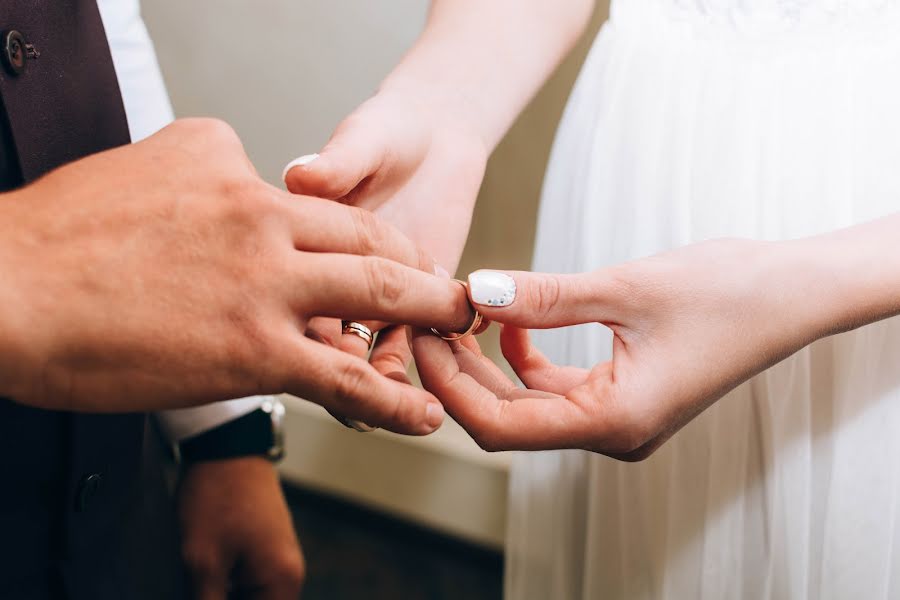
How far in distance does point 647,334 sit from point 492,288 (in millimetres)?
124

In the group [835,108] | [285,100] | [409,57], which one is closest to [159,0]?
[285,100]

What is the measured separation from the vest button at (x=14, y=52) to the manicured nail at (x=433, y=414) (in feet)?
1.20

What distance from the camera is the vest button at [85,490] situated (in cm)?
57

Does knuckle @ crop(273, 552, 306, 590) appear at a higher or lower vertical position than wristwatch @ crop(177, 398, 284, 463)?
lower

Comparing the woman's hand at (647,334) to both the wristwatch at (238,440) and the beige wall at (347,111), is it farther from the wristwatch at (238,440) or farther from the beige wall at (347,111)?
the beige wall at (347,111)

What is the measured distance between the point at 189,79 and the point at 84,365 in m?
1.12

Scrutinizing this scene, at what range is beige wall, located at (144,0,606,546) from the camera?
3.93 ft

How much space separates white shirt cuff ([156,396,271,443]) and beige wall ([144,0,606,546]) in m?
0.57

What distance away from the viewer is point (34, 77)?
54cm

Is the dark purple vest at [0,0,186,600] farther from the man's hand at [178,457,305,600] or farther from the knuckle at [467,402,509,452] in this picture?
the knuckle at [467,402,509,452]

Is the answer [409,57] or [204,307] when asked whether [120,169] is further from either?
[409,57]

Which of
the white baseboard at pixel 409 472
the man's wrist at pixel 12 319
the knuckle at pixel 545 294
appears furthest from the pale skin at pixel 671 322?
the white baseboard at pixel 409 472

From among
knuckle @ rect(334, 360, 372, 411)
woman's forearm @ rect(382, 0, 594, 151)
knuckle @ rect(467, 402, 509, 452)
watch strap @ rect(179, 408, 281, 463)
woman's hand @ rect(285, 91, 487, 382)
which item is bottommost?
watch strap @ rect(179, 408, 281, 463)

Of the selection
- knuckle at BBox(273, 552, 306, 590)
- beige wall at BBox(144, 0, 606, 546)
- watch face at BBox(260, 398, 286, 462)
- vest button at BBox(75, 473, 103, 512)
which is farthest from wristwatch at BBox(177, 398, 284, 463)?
beige wall at BBox(144, 0, 606, 546)
